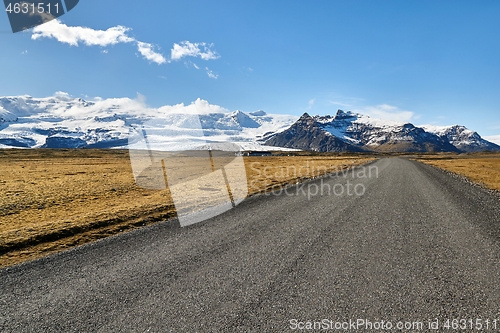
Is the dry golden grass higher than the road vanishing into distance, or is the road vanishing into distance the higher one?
the road vanishing into distance

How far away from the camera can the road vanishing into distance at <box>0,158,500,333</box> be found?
15.1 feet

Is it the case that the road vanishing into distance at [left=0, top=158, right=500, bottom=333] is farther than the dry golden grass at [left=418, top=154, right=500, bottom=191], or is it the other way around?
the dry golden grass at [left=418, top=154, right=500, bottom=191]

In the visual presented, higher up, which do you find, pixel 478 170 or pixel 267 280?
pixel 267 280

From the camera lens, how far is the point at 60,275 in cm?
630

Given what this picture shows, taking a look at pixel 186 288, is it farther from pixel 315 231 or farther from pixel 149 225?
pixel 149 225

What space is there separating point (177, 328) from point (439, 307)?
15.5ft

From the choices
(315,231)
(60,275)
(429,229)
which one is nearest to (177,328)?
(60,275)

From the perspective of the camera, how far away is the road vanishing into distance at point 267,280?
459 centimetres

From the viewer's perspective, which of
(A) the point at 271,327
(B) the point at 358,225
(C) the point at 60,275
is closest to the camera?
(A) the point at 271,327

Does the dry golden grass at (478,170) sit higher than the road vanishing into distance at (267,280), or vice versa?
the road vanishing into distance at (267,280)

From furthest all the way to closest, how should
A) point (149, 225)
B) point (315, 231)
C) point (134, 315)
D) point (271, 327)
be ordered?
point (149, 225)
point (315, 231)
point (134, 315)
point (271, 327)

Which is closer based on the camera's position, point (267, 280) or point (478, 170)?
point (267, 280)

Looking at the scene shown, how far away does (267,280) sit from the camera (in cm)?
586

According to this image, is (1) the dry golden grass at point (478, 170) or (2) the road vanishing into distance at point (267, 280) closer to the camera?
(2) the road vanishing into distance at point (267, 280)
